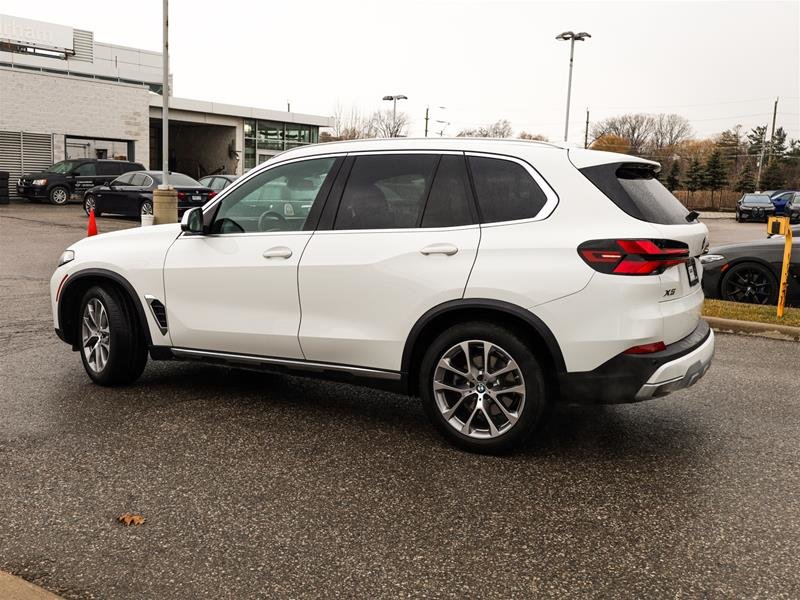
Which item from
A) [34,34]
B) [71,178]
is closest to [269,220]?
[71,178]

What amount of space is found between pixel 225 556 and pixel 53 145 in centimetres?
3569

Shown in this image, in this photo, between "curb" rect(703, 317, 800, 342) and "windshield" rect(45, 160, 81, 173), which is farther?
"windshield" rect(45, 160, 81, 173)

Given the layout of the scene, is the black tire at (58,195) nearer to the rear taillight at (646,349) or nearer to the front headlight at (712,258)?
the front headlight at (712,258)

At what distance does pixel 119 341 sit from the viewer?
5.52m

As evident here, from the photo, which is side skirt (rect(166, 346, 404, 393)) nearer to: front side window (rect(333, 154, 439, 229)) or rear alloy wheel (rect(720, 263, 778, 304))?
front side window (rect(333, 154, 439, 229))

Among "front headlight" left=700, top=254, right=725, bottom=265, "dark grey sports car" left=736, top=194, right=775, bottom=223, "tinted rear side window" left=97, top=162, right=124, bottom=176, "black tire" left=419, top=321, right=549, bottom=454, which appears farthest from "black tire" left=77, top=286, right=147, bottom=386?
"dark grey sports car" left=736, top=194, right=775, bottom=223

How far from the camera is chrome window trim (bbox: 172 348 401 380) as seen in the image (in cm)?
464

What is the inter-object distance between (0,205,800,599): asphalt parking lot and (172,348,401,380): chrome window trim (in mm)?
361

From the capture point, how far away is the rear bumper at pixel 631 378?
4.04 meters

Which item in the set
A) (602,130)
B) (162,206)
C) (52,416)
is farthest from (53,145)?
(602,130)

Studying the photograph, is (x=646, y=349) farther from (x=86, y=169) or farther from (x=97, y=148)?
(x=97, y=148)

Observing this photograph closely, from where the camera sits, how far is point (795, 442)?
15.7 ft

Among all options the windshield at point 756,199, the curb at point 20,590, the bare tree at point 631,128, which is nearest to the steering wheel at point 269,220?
the curb at point 20,590

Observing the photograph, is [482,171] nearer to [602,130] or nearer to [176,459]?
[176,459]
